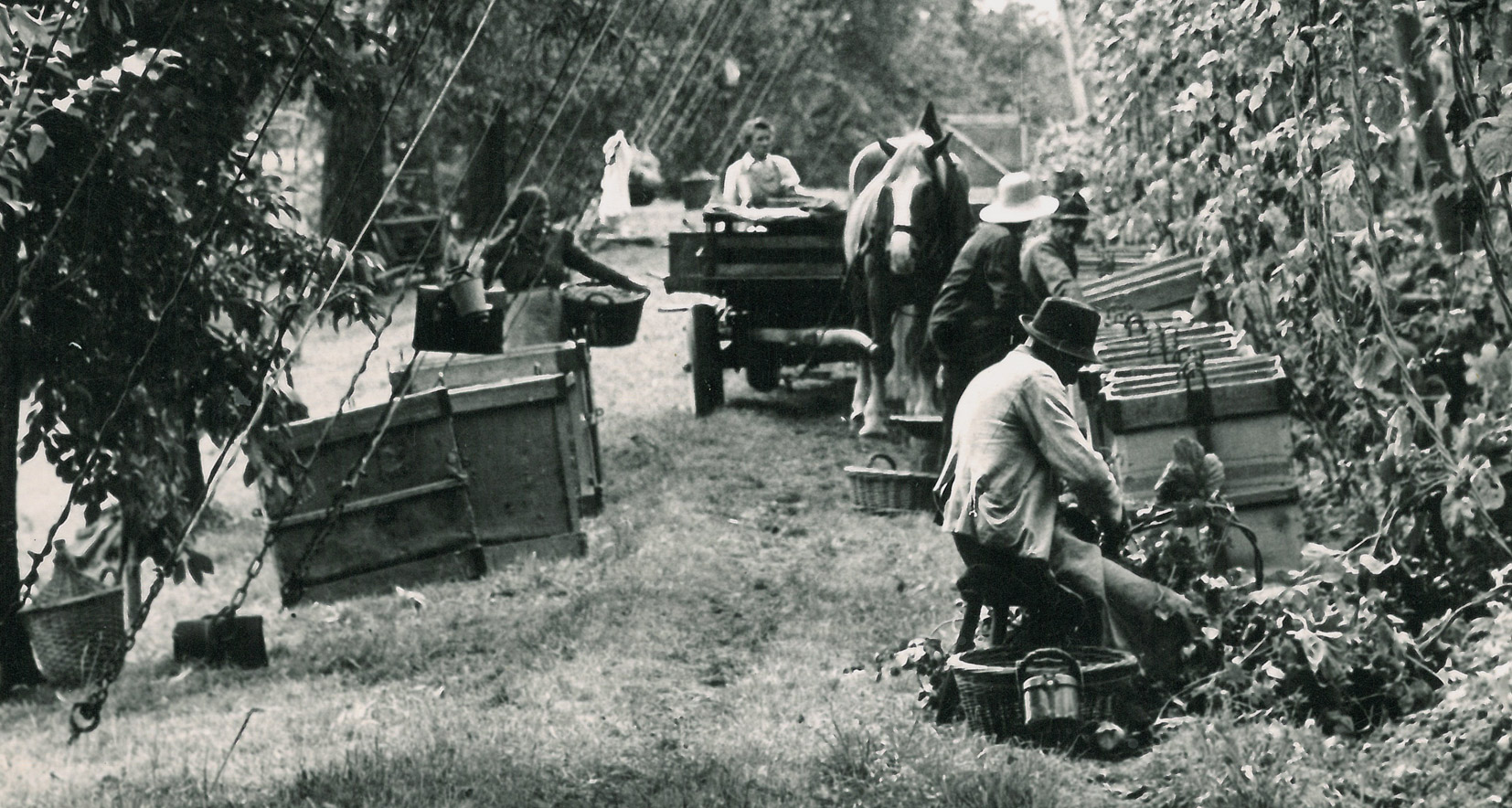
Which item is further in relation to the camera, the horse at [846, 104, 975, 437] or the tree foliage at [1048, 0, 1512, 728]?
the horse at [846, 104, 975, 437]

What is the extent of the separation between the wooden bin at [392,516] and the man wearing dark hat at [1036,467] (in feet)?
15.5

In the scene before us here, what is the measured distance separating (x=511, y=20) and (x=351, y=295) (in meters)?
10.6

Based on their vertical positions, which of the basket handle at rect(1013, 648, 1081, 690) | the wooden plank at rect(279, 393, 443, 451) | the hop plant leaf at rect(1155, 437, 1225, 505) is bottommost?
the basket handle at rect(1013, 648, 1081, 690)

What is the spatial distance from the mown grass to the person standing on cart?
1172 mm

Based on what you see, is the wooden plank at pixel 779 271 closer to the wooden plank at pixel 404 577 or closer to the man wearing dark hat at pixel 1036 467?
the wooden plank at pixel 404 577

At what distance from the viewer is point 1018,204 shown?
1168 cm

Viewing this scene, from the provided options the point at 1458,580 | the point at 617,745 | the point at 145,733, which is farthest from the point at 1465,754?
the point at 145,733

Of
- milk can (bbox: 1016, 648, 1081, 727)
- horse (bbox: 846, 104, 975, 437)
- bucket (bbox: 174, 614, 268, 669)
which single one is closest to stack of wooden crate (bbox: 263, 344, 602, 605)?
bucket (bbox: 174, 614, 268, 669)

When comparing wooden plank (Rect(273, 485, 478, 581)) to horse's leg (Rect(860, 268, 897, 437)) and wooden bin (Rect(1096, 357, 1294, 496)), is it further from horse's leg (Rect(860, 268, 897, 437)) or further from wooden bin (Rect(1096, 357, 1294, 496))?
wooden bin (Rect(1096, 357, 1294, 496))

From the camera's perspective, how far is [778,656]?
33.7 ft

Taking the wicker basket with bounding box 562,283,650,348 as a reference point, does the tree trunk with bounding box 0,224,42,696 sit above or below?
below

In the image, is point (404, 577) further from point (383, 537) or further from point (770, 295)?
point (770, 295)

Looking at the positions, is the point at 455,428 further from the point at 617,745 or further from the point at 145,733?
the point at 617,745

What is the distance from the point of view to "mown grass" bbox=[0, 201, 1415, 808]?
7844 millimetres
